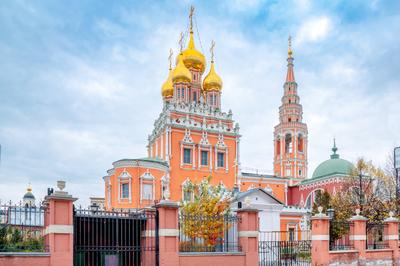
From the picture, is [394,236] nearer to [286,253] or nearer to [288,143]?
[286,253]

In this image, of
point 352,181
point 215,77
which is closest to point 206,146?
point 215,77

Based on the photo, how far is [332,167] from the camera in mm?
56625

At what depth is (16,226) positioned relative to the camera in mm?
15297

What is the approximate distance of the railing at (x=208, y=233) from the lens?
17.5 metres

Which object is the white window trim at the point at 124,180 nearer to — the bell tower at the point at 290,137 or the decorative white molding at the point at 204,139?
the decorative white molding at the point at 204,139

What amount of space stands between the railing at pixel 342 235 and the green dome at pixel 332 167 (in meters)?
27.4

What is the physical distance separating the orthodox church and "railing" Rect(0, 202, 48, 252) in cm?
1984

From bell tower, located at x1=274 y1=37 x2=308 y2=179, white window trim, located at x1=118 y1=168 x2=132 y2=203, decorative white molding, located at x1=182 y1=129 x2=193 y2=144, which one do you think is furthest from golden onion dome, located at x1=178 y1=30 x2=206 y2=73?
bell tower, located at x1=274 y1=37 x2=308 y2=179

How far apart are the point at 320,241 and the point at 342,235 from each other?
17.0ft

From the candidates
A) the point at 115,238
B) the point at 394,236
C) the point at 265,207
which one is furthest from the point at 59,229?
the point at 265,207

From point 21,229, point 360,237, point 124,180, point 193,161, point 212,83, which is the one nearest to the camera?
point 21,229

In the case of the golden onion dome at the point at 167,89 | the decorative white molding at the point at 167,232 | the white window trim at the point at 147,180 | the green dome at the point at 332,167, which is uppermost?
the golden onion dome at the point at 167,89

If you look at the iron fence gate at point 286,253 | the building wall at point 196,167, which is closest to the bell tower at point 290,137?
the building wall at point 196,167

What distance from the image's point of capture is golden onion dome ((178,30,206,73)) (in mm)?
54562
